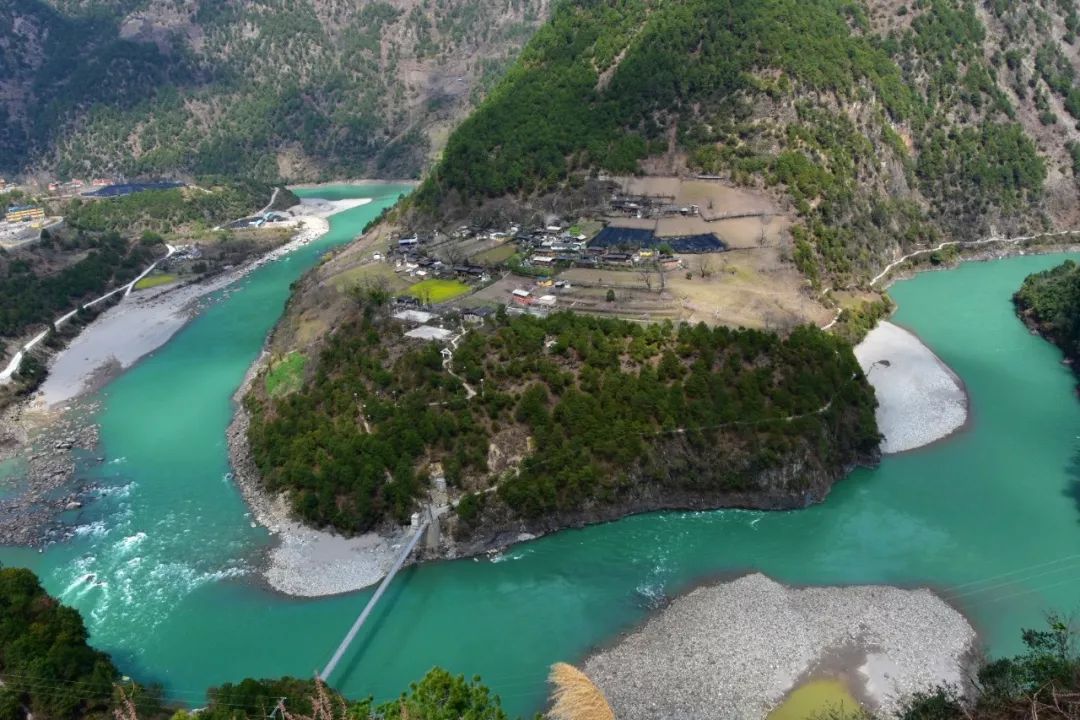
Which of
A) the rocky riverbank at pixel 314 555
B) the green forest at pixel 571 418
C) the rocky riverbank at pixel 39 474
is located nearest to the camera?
the rocky riverbank at pixel 314 555

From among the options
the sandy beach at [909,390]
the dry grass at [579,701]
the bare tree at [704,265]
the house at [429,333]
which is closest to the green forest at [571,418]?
the house at [429,333]

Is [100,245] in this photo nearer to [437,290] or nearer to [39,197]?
[39,197]

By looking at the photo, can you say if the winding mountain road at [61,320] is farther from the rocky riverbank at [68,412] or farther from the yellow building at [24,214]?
the yellow building at [24,214]

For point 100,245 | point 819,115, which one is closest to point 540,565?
point 819,115

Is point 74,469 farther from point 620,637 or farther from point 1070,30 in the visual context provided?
point 1070,30

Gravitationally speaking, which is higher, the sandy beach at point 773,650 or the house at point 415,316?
the house at point 415,316

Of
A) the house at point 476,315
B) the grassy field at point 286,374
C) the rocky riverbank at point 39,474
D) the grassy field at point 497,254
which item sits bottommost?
the rocky riverbank at point 39,474
